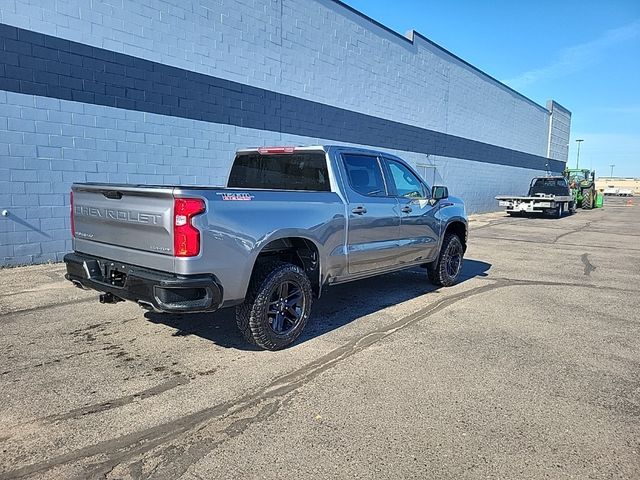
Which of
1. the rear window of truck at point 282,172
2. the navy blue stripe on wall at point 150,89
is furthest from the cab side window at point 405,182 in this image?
the navy blue stripe on wall at point 150,89

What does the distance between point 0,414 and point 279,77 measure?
35.6 ft

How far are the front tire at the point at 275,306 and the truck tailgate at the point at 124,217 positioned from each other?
915 millimetres

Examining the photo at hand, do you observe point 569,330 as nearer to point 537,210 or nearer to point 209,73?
point 209,73

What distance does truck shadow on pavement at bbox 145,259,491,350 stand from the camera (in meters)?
4.89

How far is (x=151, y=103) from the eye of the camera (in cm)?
957

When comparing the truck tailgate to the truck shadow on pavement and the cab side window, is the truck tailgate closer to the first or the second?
the truck shadow on pavement

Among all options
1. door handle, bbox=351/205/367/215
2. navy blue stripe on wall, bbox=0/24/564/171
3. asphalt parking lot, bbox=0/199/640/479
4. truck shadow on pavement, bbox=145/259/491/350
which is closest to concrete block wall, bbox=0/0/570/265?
navy blue stripe on wall, bbox=0/24/564/171

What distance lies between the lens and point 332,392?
3625mm

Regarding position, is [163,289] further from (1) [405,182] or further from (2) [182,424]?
(1) [405,182]

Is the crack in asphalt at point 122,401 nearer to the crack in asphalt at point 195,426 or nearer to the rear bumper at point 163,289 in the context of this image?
the crack in asphalt at point 195,426

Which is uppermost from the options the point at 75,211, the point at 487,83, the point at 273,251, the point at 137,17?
the point at 487,83

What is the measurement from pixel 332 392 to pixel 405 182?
3.56 metres

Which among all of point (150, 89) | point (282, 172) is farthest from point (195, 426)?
point (150, 89)

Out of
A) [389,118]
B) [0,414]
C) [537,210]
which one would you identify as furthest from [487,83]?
[0,414]
